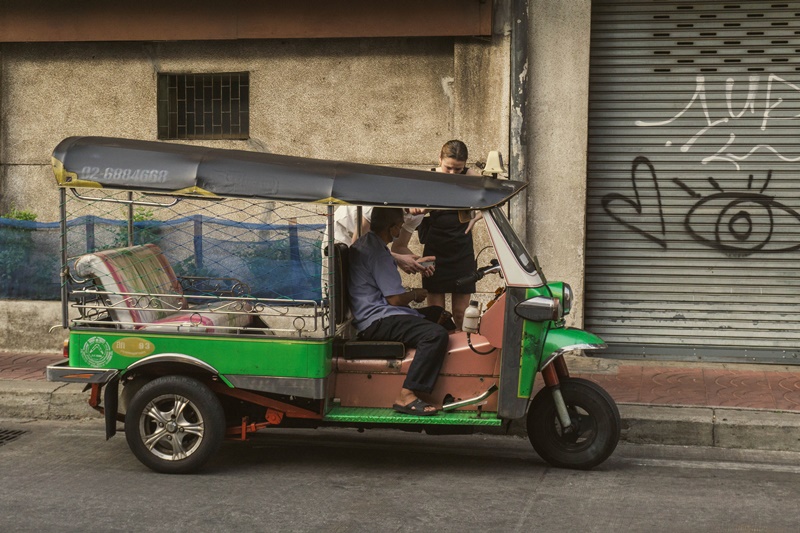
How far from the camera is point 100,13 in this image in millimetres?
10320

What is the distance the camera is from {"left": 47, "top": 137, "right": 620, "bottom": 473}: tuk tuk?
6.33 metres

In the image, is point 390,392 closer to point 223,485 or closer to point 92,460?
point 223,485

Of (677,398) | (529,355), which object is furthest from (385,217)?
(677,398)

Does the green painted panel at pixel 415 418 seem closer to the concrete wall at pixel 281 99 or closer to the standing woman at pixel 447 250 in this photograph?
the standing woman at pixel 447 250

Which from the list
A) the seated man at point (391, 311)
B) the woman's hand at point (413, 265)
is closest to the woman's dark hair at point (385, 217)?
the seated man at point (391, 311)

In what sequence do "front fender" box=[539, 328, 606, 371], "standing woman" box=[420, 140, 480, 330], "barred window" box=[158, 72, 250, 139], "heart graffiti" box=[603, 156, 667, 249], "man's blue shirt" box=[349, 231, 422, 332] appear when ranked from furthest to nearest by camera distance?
"barred window" box=[158, 72, 250, 139], "heart graffiti" box=[603, 156, 667, 249], "standing woman" box=[420, 140, 480, 330], "man's blue shirt" box=[349, 231, 422, 332], "front fender" box=[539, 328, 606, 371]

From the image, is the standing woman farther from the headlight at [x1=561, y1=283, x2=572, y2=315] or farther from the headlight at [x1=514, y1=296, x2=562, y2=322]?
the headlight at [x1=514, y1=296, x2=562, y2=322]

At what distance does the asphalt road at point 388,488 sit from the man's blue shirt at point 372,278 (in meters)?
0.97

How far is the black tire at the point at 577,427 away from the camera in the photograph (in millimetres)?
6492


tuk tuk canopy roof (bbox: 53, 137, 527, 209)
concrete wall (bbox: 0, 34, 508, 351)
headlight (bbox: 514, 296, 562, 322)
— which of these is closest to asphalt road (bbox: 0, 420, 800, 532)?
headlight (bbox: 514, 296, 562, 322)

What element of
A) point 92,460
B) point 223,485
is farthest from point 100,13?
point 223,485

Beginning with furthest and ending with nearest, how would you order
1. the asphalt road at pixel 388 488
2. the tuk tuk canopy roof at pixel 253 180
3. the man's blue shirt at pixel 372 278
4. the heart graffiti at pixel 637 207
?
the heart graffiti at pixel 637 207, the man's blue shirt at pixel 372 278, the tuk tuk canopy roof at pixel 253 180, the asphalt road at pixel 388 488

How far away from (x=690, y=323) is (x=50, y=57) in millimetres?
6533

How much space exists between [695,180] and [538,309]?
415 cm
